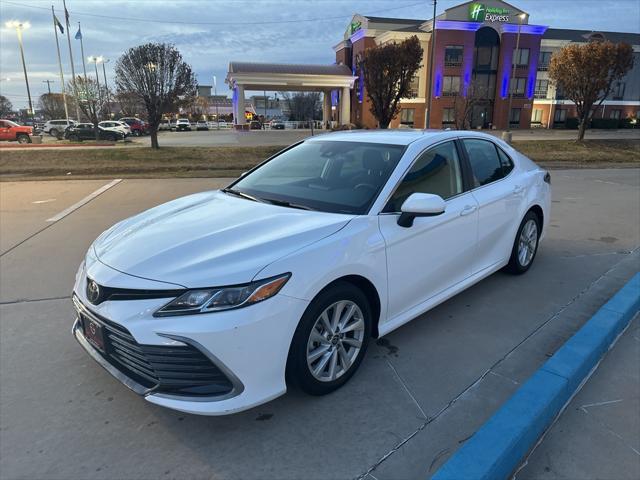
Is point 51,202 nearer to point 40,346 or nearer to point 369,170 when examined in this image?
point 40,346

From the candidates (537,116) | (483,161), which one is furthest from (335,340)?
(537,116)

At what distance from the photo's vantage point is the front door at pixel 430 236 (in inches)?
125

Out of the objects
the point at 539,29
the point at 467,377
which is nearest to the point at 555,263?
the point at 467,377

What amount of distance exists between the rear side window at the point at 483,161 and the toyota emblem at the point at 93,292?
10.1 ft

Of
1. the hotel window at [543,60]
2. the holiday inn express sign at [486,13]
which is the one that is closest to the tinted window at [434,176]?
Answer: the holiday inn express sign at [486,13]

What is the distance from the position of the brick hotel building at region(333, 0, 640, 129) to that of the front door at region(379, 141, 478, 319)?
1845 inches

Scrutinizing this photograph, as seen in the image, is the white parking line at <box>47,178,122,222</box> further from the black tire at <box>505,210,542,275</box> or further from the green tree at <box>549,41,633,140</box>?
the green tree at <box>549,41,633,140</box>

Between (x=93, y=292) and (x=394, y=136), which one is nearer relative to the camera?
(x=93, y=292)

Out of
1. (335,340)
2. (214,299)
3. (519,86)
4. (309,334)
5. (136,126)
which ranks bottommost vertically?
(136,126)

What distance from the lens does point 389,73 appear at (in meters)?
20.4

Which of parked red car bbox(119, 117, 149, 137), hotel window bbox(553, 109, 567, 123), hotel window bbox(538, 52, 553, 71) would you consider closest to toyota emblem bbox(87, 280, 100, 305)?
parked red car bbox(119, 117, 149, 137)

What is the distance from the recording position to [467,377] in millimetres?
3145

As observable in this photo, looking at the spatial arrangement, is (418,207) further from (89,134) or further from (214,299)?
(89,134)

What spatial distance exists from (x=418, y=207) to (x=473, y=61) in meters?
56.3
